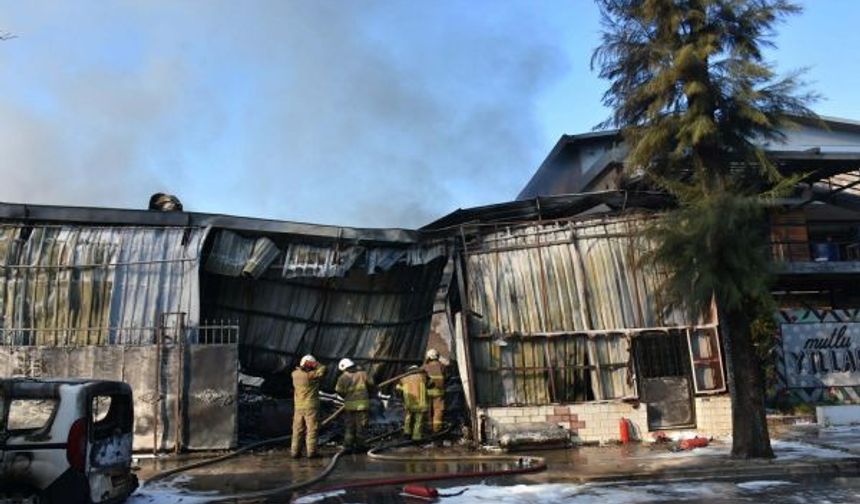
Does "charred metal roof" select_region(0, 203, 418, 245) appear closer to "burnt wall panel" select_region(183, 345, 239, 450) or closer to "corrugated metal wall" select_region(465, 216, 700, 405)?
"corrugated metal wall" select_region(465, 216, 700, 405)

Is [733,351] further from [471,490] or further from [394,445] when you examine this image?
[394,445]

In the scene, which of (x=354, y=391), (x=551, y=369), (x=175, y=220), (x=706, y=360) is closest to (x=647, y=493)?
(x=551, y=369)

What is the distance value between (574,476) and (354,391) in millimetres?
4972

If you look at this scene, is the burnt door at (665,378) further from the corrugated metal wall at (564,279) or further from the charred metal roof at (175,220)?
the charred metal roof at (175,220)

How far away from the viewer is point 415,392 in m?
14.6

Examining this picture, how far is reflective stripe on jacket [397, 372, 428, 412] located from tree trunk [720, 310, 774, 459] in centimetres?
576

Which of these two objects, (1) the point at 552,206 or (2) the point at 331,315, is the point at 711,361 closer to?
(1) the point at 552,206

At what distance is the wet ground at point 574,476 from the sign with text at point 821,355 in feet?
10.7

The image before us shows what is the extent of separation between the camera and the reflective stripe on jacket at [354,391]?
1388 centimetres

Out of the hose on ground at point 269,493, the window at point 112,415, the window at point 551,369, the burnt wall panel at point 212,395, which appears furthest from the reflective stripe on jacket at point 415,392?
the window at point 112,415

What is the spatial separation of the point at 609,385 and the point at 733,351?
3266 mm

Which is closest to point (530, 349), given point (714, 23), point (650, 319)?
point (650, 319)

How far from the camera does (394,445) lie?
1419 cm

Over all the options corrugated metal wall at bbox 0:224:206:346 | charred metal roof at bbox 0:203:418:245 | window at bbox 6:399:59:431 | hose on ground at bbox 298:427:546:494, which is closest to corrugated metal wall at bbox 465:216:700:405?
hose on ground at bbox 298:427:546:494
